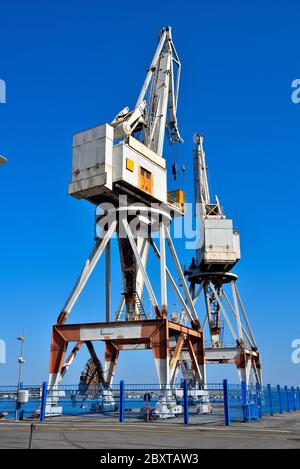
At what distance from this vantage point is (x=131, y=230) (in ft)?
119

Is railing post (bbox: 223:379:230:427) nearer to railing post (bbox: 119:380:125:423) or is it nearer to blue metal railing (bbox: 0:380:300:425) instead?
blue metal railing (bbox: 0:380:300:425)

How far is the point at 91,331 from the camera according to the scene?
104ft

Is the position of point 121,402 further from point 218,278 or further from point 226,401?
point 218,278

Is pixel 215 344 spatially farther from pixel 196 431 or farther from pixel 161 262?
pixel 196 431

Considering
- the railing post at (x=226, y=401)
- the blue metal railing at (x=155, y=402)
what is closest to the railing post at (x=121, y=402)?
the blue metal railing at (x=155, y=402)

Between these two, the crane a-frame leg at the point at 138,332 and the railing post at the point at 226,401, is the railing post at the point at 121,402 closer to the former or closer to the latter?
the crane a-frame leg at the point at 138,332

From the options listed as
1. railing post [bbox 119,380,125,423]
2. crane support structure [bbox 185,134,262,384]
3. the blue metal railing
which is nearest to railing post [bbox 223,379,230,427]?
the blue metal railing

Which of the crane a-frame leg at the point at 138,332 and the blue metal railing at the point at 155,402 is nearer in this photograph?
the blue metal railing at the point at 155,402

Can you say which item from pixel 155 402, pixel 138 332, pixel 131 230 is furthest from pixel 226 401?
pixel 131 230

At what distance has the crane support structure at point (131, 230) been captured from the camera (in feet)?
102

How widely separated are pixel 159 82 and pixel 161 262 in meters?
16.6

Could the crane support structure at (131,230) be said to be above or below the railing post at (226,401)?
above

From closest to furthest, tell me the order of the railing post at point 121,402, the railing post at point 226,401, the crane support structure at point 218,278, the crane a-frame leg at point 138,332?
the railing post at point 226,401 → the railing post at point 121,402 → the crane a-frame leg at point 138,332 → the crane support structure at point 218,278
